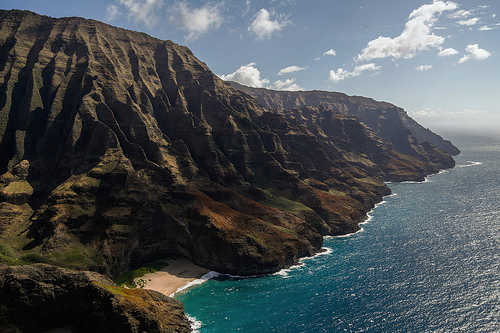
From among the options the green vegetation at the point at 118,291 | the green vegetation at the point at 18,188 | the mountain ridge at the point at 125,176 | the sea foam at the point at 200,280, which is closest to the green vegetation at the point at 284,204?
the mountain ridge at the point at 125,176

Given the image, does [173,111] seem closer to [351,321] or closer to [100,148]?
[100,148]

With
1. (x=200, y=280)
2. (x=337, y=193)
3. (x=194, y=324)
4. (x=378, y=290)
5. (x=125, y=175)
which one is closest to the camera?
(x=194, y=324)

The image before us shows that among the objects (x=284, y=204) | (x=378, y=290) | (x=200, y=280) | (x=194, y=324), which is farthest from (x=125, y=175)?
(x=378, y=290)

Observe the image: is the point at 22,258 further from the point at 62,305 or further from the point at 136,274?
the point at 62,305

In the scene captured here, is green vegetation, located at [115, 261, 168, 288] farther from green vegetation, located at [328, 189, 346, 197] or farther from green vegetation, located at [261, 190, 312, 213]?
green vegetation, located at [328, 189, 346, 197]

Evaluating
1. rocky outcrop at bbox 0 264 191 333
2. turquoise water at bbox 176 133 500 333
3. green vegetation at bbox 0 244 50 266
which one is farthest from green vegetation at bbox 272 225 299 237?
green vegetation at bbox 0 244 50 266

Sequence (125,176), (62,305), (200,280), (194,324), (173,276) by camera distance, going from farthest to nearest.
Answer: (125,176)
(173,276)
(200,280)
(194,324)
(62,305)

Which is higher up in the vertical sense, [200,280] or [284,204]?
[284,204]
